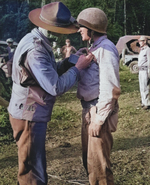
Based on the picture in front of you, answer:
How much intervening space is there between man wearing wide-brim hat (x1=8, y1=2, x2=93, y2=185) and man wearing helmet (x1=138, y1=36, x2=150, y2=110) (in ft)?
17.4

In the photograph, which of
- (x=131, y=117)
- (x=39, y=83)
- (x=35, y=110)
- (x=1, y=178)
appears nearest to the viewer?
(x=39, y=83)

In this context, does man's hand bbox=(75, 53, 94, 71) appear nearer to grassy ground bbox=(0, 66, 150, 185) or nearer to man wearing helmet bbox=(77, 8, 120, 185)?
man wearing helmet bbox=(77, 8, 120, 185)

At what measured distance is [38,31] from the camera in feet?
8.95

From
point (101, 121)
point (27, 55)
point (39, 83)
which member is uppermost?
point (27, 55)

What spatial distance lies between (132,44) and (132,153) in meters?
13.1

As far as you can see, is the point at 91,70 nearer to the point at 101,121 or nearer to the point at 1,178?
the point at 101,121

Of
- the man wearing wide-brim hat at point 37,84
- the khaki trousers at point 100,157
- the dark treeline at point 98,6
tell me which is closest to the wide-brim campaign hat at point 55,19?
the man wearing wide-brim hat at point 37,84

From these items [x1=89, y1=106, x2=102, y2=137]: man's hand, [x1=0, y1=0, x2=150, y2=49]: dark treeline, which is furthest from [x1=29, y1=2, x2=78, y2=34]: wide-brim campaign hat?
[x1=0, y1=0, x2=150, y2=49]: dark treeline

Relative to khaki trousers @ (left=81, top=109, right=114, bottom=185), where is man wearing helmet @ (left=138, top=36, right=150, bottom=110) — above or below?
below

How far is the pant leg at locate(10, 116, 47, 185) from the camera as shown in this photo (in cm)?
275

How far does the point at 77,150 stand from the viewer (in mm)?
5281

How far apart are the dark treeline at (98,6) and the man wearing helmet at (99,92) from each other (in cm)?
738

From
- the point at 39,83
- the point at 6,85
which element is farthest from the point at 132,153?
the point at 6,85

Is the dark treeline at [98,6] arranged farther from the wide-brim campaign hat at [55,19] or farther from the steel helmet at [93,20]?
the wide-brim campaign hat at [55,19]
